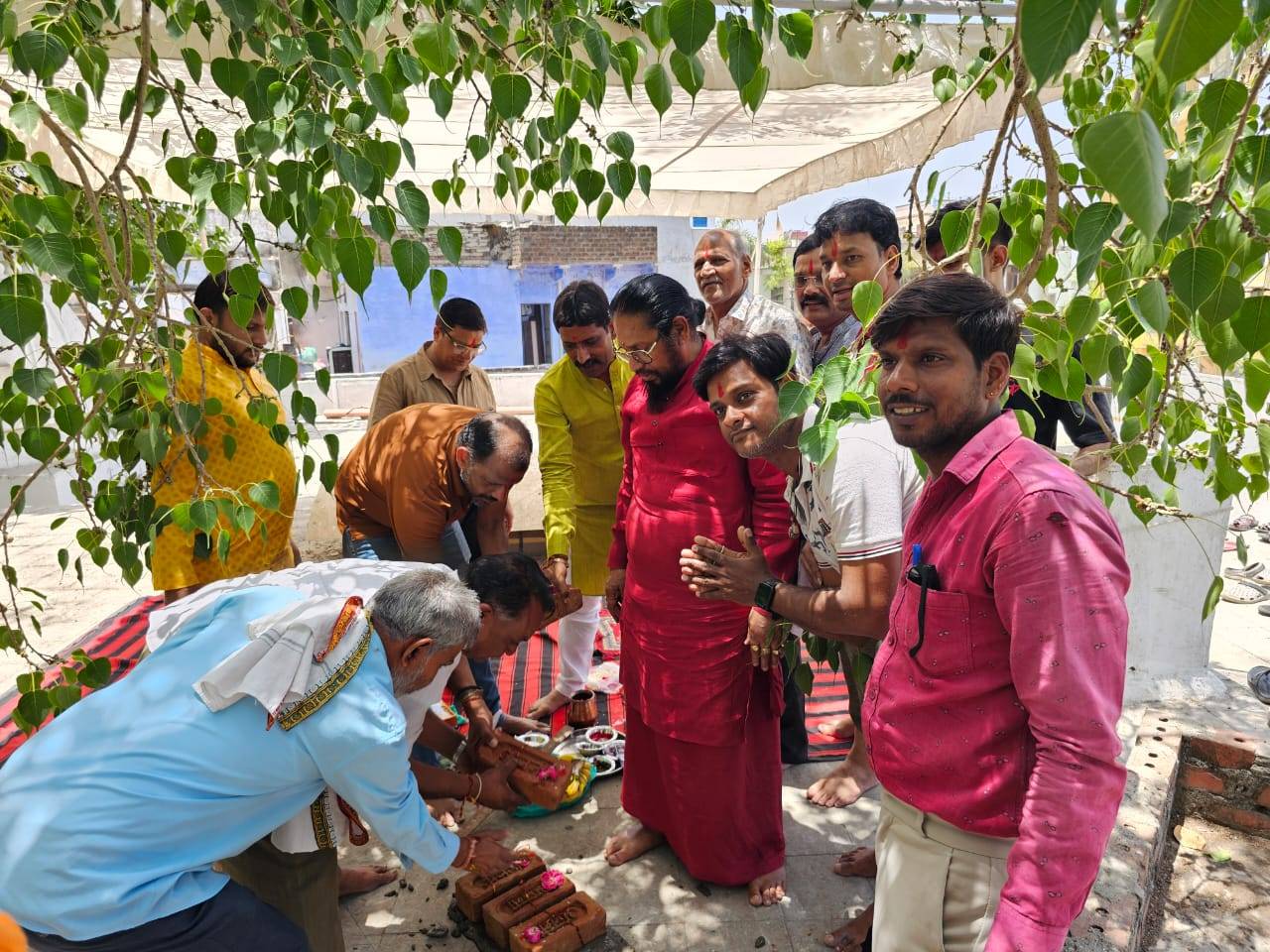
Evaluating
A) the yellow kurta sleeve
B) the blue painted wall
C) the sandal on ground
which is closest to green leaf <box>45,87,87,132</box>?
the yellow kurta sleeve

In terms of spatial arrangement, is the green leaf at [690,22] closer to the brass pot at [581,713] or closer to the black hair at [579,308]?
the black hair at [579,308]

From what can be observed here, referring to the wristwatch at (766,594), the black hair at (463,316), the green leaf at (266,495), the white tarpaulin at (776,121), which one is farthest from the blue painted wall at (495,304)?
the green leaf at (266,495)

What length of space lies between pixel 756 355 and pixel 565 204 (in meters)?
0.66

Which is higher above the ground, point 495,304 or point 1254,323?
point 495,304

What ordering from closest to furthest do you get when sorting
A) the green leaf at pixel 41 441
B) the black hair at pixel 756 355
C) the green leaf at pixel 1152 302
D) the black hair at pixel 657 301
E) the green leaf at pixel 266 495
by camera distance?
1. the green leaf at pixel 1152 302
2. the green leaf at pixel 41 441
3. the green leaf at pixel 266 495
4. the black hair at pixel 756 355
5. the black hair at pixel 657 301

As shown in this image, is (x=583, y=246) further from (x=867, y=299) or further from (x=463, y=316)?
(x=867, y=299)

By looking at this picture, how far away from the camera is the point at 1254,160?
1051 millimetres

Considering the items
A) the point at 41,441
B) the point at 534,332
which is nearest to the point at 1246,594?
the point at 41,441

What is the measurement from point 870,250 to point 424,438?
1.69 m

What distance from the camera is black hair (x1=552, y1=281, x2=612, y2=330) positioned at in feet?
10.6

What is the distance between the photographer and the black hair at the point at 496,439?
9.19ft

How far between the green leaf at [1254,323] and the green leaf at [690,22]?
79 centimetres

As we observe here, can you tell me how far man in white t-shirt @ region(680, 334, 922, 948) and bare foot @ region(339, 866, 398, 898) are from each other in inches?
56.8

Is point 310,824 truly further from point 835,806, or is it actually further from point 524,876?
point 835,806
